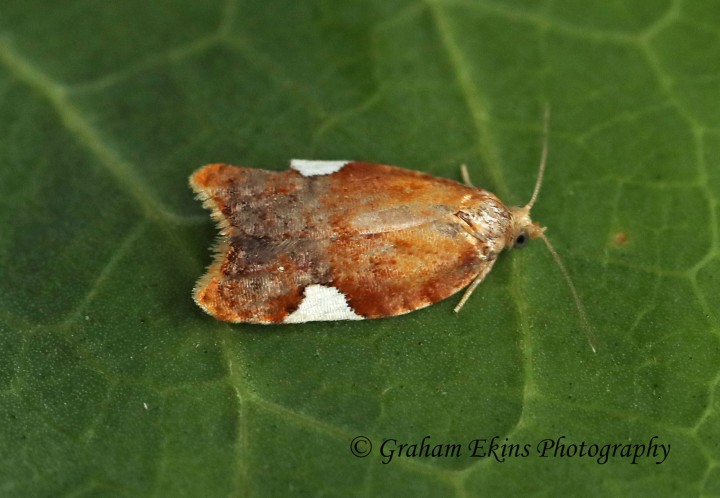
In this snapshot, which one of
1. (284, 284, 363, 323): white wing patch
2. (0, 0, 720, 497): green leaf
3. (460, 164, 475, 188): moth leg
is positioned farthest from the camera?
(460, 164, 475, 188): moth leg

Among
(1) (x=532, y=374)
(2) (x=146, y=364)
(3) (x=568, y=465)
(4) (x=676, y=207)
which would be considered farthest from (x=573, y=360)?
(2) (x=146, y=364)

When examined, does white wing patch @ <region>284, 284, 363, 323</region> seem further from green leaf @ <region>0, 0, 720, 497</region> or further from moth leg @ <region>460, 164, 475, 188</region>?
moth leg @ <region>460, 164, 475, 188</region>

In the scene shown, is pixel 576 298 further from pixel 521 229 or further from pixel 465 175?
pixel 465 175

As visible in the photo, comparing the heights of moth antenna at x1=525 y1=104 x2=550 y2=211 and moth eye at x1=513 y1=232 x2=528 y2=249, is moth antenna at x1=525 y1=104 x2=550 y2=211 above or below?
above

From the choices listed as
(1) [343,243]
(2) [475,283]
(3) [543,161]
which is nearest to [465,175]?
(3) [543,161]

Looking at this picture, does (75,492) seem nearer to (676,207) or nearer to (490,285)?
(490,285)

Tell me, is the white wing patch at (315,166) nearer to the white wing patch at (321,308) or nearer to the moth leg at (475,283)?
the white wing patch at (321,308)

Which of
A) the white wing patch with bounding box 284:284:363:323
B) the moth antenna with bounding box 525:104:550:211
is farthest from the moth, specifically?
the moth antenna with bounding box 525:104:550:211
